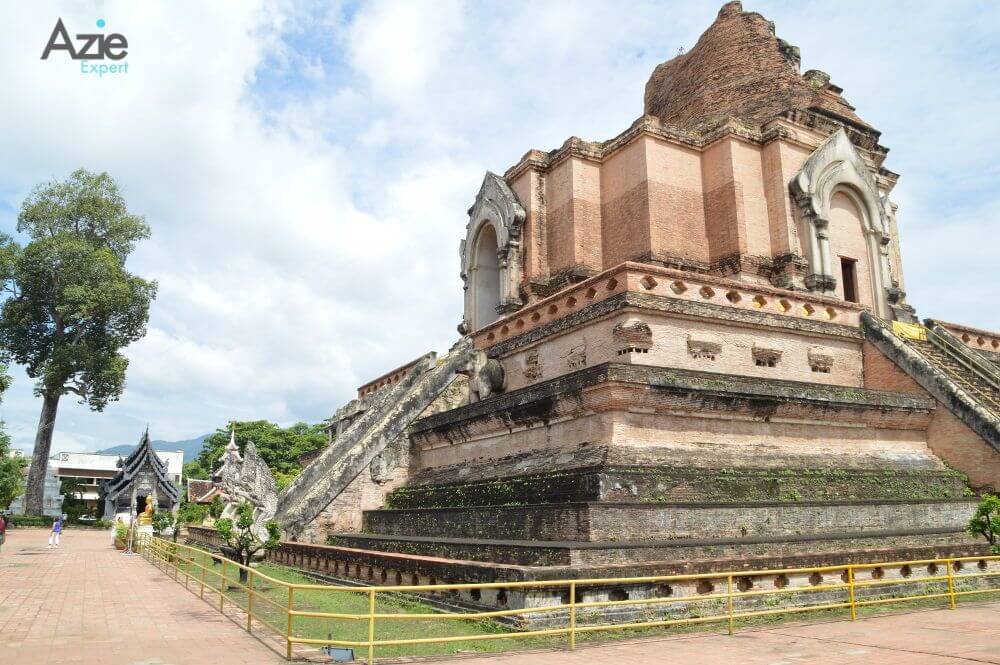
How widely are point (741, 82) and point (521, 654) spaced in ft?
58.0

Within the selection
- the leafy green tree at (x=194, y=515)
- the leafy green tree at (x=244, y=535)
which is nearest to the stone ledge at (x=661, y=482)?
the leafy green tree at (x=244, y=535)

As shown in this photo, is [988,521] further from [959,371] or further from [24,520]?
[24,520]

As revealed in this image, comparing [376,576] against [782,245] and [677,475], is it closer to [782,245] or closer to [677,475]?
[677,475]

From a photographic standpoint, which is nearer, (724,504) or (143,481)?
(724,504)

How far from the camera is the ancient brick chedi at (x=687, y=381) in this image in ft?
31.5

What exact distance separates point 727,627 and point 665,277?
591cm

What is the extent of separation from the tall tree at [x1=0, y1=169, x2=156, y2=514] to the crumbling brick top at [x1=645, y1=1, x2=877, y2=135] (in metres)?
24.7

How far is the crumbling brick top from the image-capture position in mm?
19250

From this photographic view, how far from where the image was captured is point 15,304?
33406mm

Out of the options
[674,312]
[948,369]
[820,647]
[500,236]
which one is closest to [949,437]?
[948,369]

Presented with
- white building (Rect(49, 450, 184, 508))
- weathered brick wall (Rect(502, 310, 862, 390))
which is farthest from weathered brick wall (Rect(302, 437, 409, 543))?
white building (Rect(49, 450, 184, 508))

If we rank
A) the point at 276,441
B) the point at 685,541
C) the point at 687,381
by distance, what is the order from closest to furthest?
the point at 685,541 → the point at 687,381 → the point at 276,441

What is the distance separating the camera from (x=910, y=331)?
16047mm

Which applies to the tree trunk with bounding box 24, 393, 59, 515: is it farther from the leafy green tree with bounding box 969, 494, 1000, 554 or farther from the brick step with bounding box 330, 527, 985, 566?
the leafy green tree with bounding box 969, 494, 1000, 554
